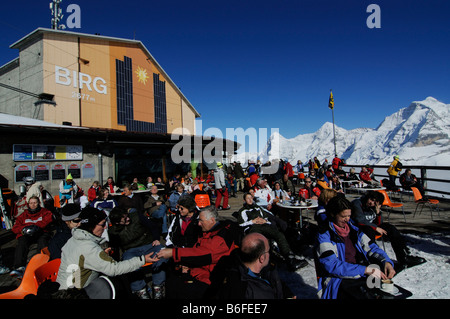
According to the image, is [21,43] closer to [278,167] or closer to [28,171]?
[28,171]

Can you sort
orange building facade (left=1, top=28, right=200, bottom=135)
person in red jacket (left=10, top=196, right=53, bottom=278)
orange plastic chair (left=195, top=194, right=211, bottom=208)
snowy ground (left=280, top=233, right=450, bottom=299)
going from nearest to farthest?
snowy ground (left=280, top=233, right=450, bottom=299), person in red jacket (left=10, top=196, right=53, bottom=278), orange plastic chair (left=195, top=194, right=211, bottom=208), orange building facade (left=1, top=28, right=200, bottom=135)

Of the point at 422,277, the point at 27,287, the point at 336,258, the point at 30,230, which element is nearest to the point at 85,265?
the point at 27,287

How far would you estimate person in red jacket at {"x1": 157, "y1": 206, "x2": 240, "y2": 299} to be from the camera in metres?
2.66

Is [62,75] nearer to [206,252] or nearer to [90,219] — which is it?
[90,219]

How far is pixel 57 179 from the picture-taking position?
10.1m

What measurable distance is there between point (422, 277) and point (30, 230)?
23.0 feet

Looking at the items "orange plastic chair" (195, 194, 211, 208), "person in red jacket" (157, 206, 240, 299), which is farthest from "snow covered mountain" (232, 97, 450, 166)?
"person in red jacket" (157, 206, 240, 299)

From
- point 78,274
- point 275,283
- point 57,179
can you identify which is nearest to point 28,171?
point 57,179

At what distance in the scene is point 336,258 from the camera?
2.26 metres

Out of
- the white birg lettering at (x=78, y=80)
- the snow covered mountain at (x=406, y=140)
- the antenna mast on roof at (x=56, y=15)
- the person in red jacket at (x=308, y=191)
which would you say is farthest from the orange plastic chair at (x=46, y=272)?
the snow covered mountain at (x=406, y=140)

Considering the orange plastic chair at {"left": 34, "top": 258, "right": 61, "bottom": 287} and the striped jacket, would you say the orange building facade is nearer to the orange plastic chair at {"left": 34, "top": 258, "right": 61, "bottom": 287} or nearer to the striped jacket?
the orange plastic chair at {"left": 34, "top": 258, "right": 61, "bottom": 287}

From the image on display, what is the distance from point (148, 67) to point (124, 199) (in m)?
18.5

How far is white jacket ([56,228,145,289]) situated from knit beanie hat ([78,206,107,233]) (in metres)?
0.15

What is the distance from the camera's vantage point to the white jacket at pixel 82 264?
2.26m
